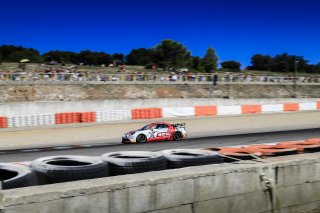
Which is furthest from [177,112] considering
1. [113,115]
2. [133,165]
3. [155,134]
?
[133,165]

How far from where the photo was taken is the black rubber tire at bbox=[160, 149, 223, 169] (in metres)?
5.35

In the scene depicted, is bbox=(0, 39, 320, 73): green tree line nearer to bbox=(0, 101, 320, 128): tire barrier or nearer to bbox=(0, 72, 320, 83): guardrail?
bbox=(0, 72, 320, 83): guardrail

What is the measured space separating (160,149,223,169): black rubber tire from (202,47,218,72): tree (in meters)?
84.7

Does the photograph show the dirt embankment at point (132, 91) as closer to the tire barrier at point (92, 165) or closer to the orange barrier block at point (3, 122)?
the orange barrier block at point (3, 122)

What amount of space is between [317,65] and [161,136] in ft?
407

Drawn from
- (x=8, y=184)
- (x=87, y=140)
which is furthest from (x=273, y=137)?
(x=8, y=184)

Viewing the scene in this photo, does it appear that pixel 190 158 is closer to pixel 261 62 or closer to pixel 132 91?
pixel 132 91

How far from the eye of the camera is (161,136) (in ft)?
55.5

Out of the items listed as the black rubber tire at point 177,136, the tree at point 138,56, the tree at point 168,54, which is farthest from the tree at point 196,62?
the black rubber tire at point 177,136

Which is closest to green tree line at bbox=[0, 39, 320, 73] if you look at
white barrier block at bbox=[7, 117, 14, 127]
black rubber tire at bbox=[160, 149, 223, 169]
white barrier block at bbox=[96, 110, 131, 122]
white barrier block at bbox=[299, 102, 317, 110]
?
white barrier block at bbox=[299, 102, 317, 110]

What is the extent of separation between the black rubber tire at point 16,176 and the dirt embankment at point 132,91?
2857 cm

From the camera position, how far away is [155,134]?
55.3ft

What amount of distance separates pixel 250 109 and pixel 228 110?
2.37 m

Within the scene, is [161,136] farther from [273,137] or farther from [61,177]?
[61,177]
